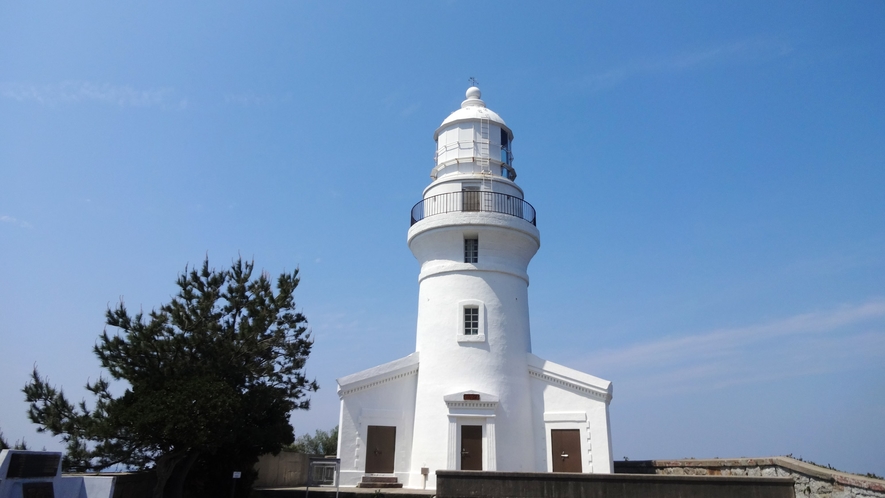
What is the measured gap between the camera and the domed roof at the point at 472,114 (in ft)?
68.2

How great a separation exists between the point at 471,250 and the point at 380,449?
664cm

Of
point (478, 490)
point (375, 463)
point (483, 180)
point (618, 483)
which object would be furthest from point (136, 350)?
point (618, 483)

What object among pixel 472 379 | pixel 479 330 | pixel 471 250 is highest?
pixel 471 250

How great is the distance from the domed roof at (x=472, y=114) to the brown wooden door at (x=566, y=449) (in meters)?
10.2

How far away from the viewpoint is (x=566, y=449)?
57.3 ft

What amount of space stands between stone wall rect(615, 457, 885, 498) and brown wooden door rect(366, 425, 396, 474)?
804 centimetres

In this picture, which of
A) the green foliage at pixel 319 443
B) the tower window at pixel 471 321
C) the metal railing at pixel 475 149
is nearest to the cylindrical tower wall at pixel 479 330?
the tower window at pixel 471 321

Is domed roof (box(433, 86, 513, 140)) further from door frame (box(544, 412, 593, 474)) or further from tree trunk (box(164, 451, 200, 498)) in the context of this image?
tree trunk (box(164, 451, 200, 498))

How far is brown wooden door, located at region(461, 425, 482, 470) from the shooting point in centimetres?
1702

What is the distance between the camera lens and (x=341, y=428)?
17.7 m

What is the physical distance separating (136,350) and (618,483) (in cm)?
1281

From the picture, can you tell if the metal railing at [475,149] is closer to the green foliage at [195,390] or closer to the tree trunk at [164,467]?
the green foliage at [195,390]

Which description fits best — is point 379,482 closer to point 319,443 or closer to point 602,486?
point 602,486

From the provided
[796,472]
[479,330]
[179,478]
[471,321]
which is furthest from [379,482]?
[796,472]
